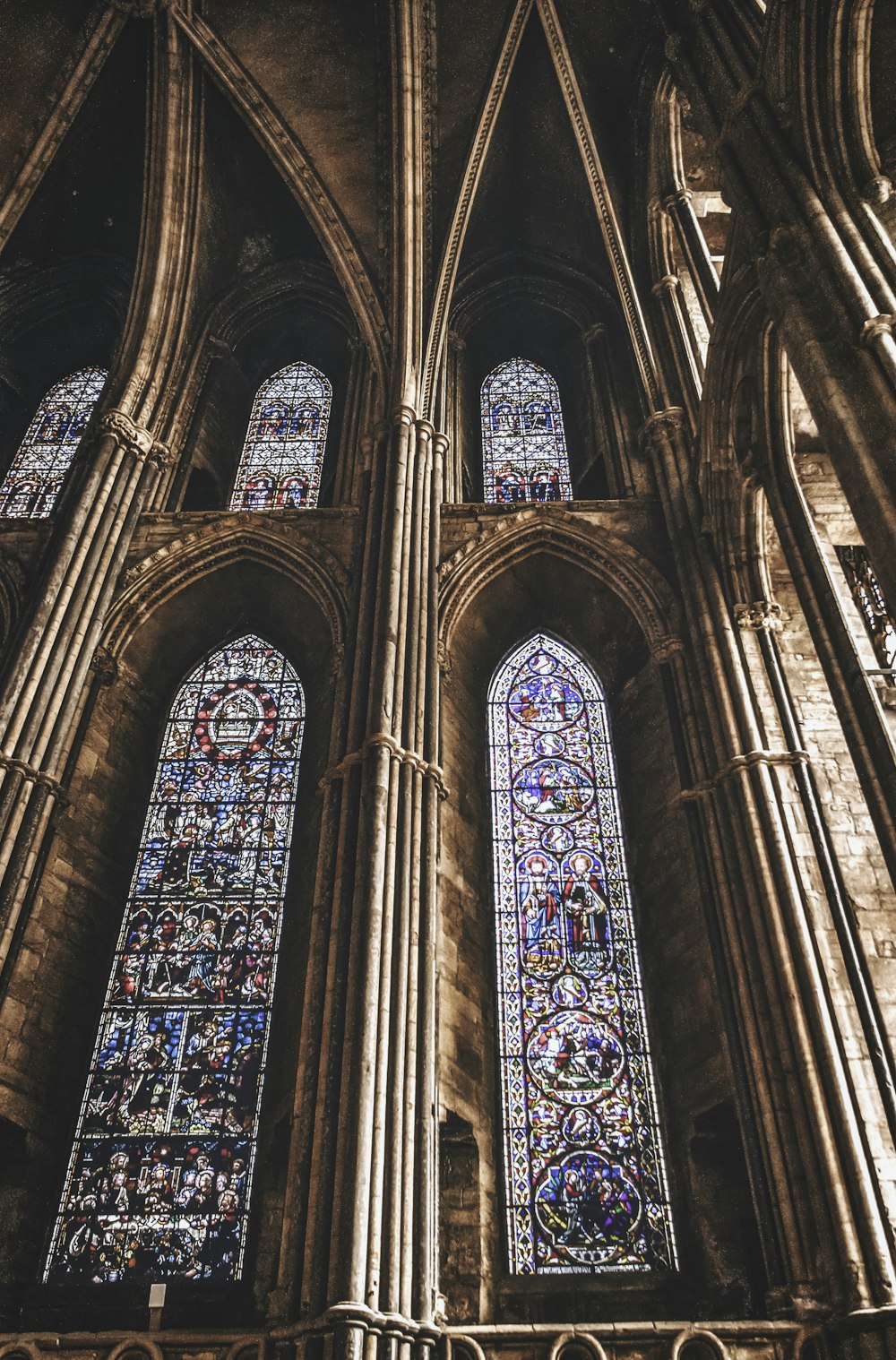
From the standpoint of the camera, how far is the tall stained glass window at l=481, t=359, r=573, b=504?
13.2 meters

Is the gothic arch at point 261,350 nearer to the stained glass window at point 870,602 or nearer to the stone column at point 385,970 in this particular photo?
the stone column at point 385,970

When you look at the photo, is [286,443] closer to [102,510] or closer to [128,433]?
→ [128,433]

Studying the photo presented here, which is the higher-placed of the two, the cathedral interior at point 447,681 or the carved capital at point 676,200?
the carved capital at point 676,200

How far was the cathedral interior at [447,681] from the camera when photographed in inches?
279

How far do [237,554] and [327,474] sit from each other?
7.25ft

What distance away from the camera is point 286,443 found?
1405 centimetres

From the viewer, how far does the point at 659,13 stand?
413 inches

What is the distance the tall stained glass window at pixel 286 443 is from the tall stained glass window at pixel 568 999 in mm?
3731

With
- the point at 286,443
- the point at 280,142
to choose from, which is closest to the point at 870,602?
the point at 286,443

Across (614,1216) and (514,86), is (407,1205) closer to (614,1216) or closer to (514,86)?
(614,1216)

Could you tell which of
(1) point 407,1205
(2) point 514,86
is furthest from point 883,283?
(2) point 514,86

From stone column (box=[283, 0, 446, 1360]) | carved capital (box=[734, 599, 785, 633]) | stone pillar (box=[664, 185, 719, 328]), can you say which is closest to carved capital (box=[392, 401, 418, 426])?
stone column (box=[283, 0, 446, 1360])

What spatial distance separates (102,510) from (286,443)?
3355mm

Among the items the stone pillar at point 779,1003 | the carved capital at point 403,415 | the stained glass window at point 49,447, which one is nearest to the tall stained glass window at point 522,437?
the carved capital at point 403,415
